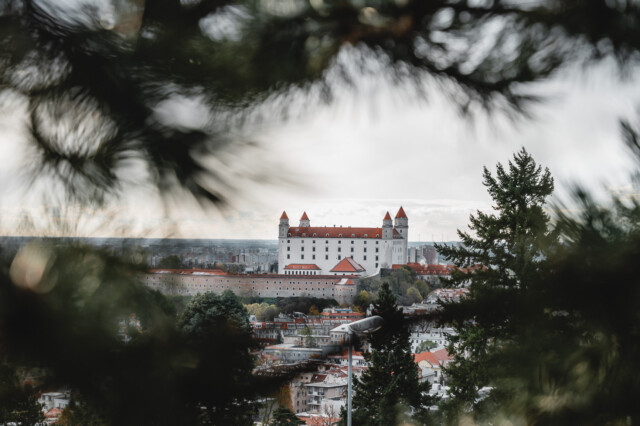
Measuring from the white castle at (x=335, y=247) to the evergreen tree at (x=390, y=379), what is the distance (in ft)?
0.49

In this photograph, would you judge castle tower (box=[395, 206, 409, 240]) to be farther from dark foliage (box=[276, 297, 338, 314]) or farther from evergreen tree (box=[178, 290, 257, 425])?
evergreen tree (box=[178, 290, 257, 425])

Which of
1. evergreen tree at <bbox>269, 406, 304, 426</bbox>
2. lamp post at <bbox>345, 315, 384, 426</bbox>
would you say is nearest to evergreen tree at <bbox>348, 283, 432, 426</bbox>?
lamp post at <bbox>345, 315, 384, 426</bbox>

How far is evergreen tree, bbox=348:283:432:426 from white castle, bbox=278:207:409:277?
0.49ft

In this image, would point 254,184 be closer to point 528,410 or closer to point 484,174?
point 528,410

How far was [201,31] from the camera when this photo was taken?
80 centimetres

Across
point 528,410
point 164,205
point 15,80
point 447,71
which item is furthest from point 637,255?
point 15,80

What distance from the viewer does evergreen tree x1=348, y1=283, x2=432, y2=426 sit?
2.52ft

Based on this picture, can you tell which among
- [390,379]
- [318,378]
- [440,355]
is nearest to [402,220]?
[390,379]

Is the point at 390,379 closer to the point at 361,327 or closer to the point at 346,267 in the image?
the point at 346,267

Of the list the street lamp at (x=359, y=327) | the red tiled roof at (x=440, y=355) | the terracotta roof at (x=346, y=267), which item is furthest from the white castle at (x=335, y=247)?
the red tiled roof at (x=440, y=355)

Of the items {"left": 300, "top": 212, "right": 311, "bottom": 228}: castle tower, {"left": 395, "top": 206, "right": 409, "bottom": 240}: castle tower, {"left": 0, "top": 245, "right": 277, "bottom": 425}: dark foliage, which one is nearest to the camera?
{"left": 0, "top": 245, "right": 277, "bottom": 425}: dark foliage

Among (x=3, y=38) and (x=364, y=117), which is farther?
(x=364, y=117)

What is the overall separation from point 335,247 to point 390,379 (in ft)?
1.78

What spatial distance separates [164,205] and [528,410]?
1.70 ft
